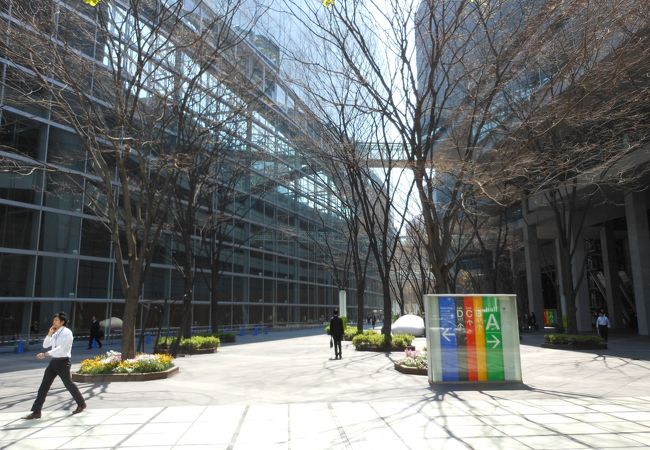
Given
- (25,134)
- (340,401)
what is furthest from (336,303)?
(340,401)

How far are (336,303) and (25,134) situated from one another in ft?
130

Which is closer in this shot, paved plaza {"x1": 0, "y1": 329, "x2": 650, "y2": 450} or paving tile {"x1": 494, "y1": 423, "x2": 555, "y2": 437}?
paved plaza {"x1": 0, "y1": 329, "x2": 650, "y2": 450}

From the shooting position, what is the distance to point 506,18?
11.1m

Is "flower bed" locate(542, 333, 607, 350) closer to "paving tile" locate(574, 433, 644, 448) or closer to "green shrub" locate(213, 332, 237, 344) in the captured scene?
"paving tile" locate(574, 433, 644, 448)

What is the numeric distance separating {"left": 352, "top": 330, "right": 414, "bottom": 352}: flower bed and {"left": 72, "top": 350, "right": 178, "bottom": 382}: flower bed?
9190 millimetres

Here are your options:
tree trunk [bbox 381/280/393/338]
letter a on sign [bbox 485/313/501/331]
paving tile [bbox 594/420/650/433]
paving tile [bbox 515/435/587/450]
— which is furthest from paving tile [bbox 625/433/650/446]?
tree trunk [bbox 381/280/393/338]

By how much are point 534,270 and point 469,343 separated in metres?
25.5

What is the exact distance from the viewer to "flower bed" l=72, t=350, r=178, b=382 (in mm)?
10773

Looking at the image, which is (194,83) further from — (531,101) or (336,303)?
(336,303)

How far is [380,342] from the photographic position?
742 inches

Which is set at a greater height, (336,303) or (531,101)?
(531,101)

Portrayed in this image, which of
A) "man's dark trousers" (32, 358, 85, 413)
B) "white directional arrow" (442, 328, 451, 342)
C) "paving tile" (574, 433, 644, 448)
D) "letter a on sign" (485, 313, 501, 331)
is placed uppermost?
"letter a on sign" (485, 313, 501, 331)

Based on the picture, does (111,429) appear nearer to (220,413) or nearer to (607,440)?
(220,413)

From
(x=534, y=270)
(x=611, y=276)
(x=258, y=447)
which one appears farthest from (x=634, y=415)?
(x=611, y=276)
